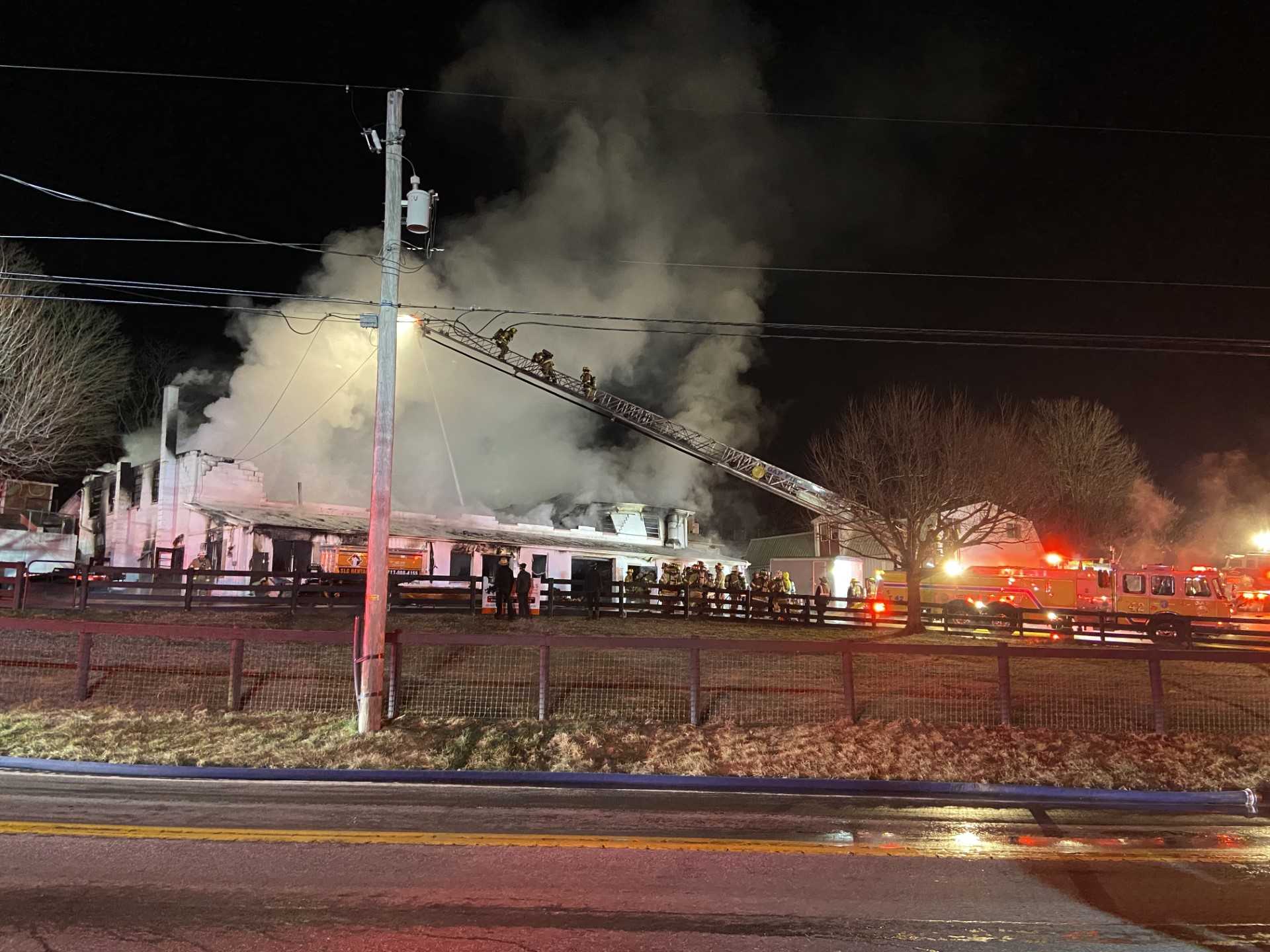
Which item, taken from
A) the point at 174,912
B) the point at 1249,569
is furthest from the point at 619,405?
the point at 174,912

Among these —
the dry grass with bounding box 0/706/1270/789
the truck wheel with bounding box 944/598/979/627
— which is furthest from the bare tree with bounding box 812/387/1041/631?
the dry grass with bounding box 0/706/1270/789

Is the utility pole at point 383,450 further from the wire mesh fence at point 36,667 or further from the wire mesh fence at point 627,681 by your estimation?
the wire mesh fence at point 36,667

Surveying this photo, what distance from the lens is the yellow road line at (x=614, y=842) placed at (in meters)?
5.63

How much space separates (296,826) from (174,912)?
1.66 m

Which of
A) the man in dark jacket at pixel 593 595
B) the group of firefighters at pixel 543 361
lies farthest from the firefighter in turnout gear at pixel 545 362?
the man in dark jacket at pixel 593 595

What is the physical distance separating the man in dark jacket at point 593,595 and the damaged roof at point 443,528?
341 inches

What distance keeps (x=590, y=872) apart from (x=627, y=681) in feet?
22.4

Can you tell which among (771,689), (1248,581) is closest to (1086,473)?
(1248,581)

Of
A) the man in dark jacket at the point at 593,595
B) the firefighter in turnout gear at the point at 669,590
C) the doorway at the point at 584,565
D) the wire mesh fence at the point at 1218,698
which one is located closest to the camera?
the wire mesh fence at the point at 1218,698

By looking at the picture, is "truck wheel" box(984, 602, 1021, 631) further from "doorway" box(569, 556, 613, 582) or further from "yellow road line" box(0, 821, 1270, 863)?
"doorway" box(569, 556, 613, 582)

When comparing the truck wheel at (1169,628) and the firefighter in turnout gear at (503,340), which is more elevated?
the firefighter in turnout gear at (503,340)

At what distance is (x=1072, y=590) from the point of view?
25.0 metres

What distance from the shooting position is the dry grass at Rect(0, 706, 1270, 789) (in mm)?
7891

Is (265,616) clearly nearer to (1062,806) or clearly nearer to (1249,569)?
(1062,806)
